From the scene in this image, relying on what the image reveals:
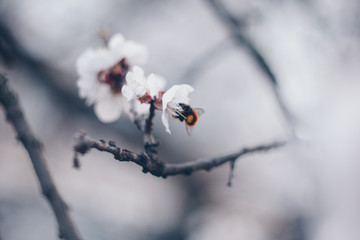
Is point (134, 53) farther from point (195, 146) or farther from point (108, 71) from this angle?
point (195, 146)

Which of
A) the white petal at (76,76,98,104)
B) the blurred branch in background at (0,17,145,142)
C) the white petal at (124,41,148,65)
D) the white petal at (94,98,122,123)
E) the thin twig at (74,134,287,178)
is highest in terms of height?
the blurred branch in background at (0,17,145,142)

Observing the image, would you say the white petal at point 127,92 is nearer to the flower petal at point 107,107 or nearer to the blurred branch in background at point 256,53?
the flower petal at point 107,107

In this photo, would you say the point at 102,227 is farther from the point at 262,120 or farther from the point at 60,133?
the point at 262,120

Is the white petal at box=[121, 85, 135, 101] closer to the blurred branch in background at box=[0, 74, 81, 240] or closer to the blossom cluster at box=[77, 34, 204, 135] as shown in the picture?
the blossom cluster at box=[77, 34, 204, 135]

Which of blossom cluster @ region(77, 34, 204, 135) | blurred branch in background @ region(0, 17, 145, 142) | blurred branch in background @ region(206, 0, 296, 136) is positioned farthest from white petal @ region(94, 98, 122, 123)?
blurred branch in background @ region(0, 17, 145, 142)

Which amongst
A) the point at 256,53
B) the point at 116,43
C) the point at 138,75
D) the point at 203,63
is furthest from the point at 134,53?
the point at 203,63

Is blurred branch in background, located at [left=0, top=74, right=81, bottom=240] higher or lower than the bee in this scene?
lower

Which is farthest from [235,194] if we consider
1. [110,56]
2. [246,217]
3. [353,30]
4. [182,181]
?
[110,56]
